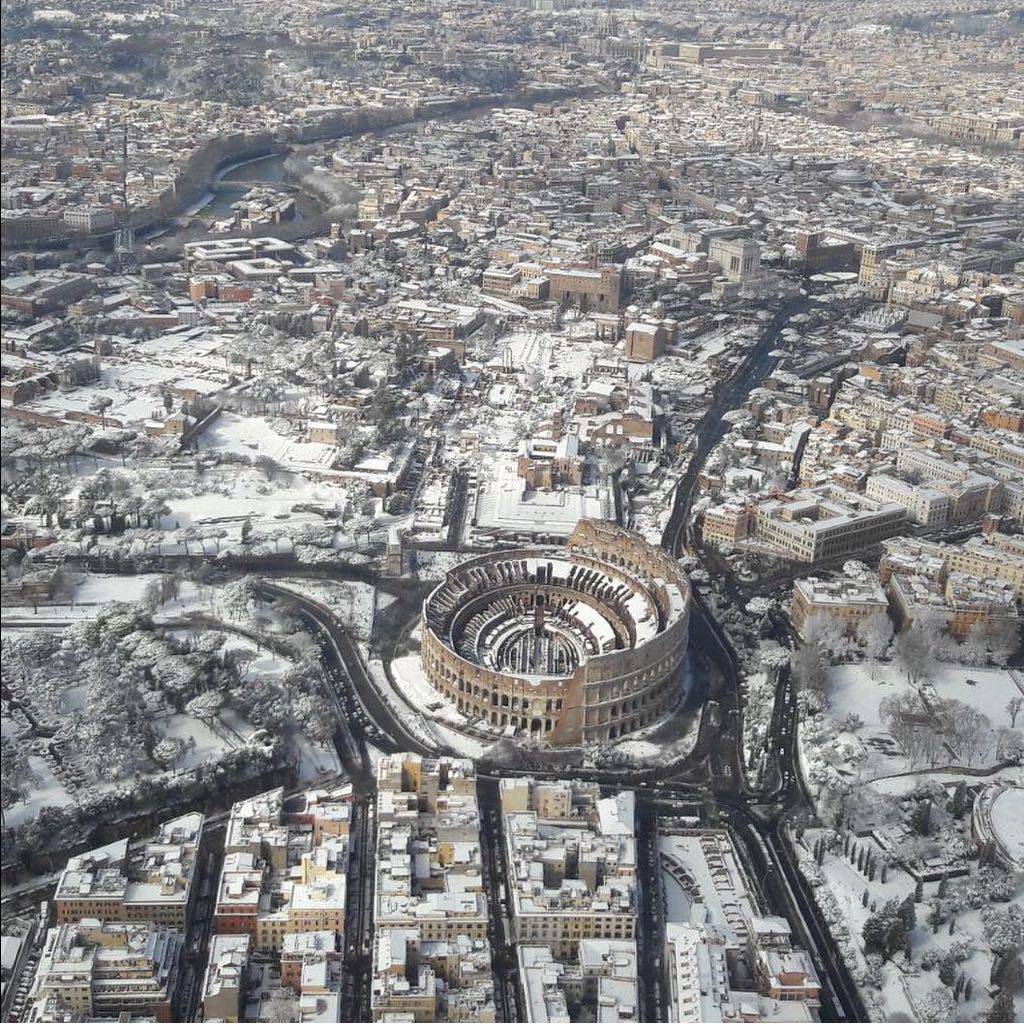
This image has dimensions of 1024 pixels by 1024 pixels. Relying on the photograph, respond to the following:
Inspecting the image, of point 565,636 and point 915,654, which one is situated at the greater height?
point 915,654

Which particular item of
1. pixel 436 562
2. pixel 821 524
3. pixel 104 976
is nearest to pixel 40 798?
pixel 104 976

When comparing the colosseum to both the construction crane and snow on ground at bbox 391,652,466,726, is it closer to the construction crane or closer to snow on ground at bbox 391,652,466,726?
snow on ground at bbox 391,652,466,726

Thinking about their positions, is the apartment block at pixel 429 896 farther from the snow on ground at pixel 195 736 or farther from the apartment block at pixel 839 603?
the apartment block at pixel 839 603

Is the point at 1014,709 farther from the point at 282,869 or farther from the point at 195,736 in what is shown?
the point at 195,736

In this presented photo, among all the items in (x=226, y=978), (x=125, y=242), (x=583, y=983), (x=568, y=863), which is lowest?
(x=583, y=983)

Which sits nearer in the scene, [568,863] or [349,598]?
[568,863]

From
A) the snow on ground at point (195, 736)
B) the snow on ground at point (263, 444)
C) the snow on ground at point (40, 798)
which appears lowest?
the snow on ground at point (263, 444)

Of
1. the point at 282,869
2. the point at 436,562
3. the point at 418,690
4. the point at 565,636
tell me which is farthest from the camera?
the point at 436,562

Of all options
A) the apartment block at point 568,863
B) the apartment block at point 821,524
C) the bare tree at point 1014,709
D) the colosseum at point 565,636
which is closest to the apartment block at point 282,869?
the apartment block at point 568,863
